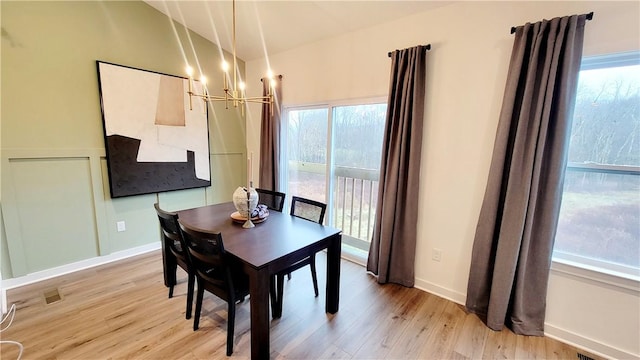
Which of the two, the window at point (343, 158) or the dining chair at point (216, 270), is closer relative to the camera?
the dining chair at point (216, 270)

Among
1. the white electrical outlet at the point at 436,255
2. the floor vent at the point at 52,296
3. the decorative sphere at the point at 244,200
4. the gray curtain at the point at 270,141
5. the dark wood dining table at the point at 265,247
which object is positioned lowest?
the floor vent at the point at 52,296

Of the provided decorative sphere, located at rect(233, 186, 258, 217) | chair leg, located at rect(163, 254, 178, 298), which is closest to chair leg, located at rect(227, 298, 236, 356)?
decorative sphere, located at rect(233, 186, 258, 217)

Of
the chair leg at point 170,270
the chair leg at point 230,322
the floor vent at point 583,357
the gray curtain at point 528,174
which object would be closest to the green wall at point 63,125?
the chair leg at point 170,270

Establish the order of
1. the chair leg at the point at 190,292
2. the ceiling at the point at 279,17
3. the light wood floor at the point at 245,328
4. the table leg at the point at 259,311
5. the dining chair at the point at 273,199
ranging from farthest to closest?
the dining chair at the point at 273,199
the ceiling at the point at 279,17
the chair leg at the point at 190,292
the light wood floor at the point at 245,328
the table leg at the point at 259,311

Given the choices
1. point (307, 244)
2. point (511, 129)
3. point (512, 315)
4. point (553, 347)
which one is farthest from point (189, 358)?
point (511, 129)

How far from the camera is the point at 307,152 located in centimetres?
366

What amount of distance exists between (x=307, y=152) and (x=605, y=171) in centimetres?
281

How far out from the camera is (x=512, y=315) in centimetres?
208

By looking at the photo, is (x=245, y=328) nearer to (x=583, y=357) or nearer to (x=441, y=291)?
(x=441, y=291)

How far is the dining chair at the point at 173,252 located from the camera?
1.94 metres

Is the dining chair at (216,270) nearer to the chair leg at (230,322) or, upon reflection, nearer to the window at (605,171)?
the chair leg at (230,322)

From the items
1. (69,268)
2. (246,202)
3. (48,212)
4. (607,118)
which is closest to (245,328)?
(246,202)

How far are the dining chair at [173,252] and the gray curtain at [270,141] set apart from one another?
1.64 metres

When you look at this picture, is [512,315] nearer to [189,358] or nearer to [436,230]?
[436,230]
